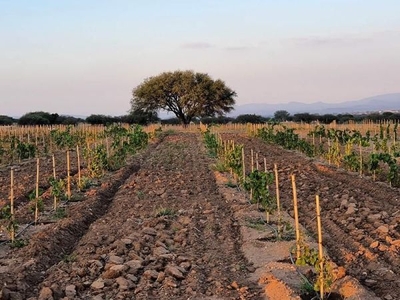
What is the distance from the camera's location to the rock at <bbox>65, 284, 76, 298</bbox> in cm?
601

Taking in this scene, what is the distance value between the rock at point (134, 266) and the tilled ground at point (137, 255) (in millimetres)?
12

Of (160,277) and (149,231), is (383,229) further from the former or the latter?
(160,277)

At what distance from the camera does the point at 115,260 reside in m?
7.08

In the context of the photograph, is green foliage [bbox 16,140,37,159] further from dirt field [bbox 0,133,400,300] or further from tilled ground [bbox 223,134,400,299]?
tilled ground [bbox 223,134,400,299]

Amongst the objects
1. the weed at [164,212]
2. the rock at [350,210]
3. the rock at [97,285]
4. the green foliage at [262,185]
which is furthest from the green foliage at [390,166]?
the rock at [97,285]

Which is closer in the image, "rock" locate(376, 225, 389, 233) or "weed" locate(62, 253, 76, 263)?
"weed" locate(62, 253, 76, 263)

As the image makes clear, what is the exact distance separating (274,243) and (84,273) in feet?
→ 9.19

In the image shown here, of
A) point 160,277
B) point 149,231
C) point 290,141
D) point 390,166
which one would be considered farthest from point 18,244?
point 290,141

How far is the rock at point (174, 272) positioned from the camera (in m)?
6.52

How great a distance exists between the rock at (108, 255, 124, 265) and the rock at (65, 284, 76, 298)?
0.88m

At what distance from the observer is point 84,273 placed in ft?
21.9

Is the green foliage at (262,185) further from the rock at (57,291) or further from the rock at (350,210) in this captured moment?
the rock at (57,291)

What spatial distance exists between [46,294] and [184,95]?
2208 inches

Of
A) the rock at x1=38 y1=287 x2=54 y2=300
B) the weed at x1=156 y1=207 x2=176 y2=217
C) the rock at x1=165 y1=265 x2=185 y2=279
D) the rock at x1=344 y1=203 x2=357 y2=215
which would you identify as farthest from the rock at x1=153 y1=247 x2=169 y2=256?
the rock at x1=344 y1=203 x2=357 y2=215
